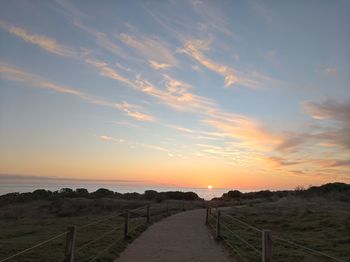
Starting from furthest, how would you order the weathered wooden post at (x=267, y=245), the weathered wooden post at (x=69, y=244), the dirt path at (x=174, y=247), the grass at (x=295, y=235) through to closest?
the grass at (x=295, y=235)
the dirt path at (x=174, y=247)
the weathered wooden post at (x=69, y=244)
the weathered wooden post at (x=267, y=245)

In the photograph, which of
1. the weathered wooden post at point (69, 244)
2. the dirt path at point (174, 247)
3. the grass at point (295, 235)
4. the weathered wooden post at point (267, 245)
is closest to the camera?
the weathered wooden post at point (267, 245)

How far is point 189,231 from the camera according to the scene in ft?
68.1

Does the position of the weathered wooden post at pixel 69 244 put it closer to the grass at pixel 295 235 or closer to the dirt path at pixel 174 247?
the dirt path at pixel 174 247

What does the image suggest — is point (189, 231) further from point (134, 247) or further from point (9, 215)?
point (9, 215)

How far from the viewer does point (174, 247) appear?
51.2 ft

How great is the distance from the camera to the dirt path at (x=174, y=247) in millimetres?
13463

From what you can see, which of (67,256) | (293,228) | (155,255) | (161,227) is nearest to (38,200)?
(161,227)

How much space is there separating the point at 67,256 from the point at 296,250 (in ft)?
31.1

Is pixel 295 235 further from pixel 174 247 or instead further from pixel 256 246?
pixel 174 247

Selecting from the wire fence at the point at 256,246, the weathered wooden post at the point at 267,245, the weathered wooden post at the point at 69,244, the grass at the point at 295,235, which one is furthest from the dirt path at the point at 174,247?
the weathered wooden post at the point at 267,245

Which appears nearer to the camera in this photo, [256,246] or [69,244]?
[69,244]

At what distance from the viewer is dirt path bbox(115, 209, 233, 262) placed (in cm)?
1346

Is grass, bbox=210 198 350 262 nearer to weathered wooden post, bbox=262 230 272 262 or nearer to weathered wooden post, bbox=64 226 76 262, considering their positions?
weathered wooden post, bbox=262 230 272 262

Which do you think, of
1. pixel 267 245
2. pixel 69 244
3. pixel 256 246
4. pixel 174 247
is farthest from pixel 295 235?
pixel 69 244
